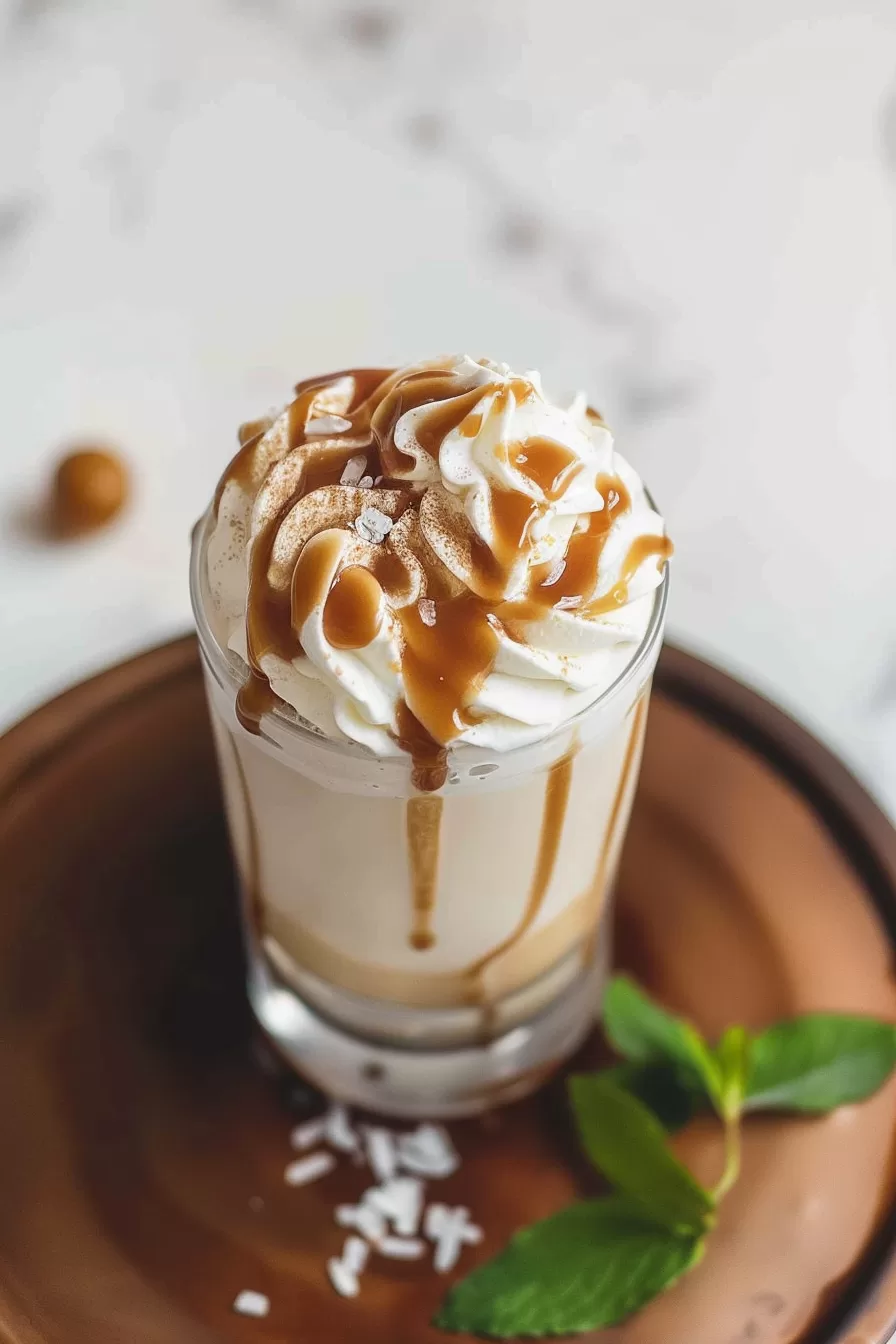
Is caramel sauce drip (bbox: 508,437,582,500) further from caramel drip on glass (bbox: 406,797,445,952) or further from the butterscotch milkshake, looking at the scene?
caramel drip on glass (bbox: 406,797,445,952)

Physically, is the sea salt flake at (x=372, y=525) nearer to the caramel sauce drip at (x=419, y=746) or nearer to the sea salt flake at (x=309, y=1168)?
the caramel sauce drip at (x=419, y=746)

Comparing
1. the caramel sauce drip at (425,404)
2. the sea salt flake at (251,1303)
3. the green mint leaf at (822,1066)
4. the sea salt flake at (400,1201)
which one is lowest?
the sea salt flake at (251,1303)

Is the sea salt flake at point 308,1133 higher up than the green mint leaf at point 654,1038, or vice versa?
the green mint leaf at point 654,1038

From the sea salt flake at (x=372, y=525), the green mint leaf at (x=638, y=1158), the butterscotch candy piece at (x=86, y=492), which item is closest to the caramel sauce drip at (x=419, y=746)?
the sea salt flake at (x=372, y=525)

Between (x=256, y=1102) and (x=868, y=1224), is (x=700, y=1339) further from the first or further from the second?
(x=256, y=1102)

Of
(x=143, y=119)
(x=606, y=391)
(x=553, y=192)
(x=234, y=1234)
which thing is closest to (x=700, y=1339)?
(x=234, y=1234)

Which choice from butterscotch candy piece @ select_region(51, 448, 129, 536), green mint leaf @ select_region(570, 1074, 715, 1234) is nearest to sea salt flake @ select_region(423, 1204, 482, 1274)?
green mint leaf @ select_region(570, 1074, 715, 1234)
